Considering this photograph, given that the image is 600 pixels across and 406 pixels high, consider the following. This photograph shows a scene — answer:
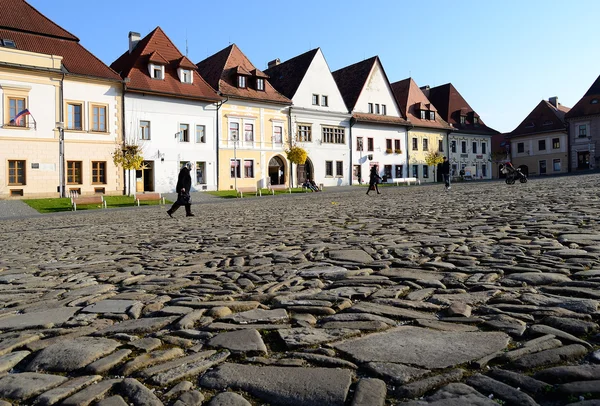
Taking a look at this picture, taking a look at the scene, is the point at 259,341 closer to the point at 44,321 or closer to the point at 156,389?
the point at 156,389

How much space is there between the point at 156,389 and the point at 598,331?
2422 millimetres

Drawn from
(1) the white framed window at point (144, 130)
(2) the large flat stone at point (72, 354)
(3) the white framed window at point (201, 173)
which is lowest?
(2) the large flat stone at point (72, 354)

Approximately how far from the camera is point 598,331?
2.79 m

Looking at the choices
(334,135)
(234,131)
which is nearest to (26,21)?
(234,131)

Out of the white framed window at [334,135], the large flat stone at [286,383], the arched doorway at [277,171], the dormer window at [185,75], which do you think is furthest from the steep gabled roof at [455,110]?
the large flat stone at [286,383]

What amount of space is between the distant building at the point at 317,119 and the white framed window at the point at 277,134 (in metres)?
1.04

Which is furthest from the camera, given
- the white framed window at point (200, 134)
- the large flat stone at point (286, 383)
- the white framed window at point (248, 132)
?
the white framed window at point (248, 132)

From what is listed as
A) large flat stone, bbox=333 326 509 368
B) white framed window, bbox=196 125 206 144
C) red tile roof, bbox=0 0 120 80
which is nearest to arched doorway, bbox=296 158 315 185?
white framed window, bbox=196 125 206 144

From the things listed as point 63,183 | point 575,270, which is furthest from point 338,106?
point 575,270

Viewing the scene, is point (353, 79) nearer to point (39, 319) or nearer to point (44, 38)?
point (44, 38)

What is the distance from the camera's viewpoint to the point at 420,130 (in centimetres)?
5491

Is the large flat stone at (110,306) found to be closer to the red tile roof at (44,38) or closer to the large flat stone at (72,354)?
the large flat stone at (72,354)

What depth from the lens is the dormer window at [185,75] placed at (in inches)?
1542

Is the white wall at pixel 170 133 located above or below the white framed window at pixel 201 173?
above
